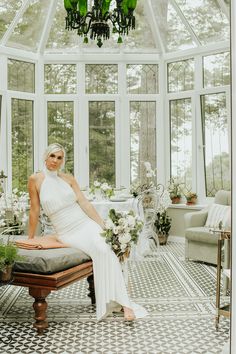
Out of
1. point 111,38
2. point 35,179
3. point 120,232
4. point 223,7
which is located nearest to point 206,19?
point 223,7

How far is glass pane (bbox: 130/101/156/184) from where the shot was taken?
326 inches

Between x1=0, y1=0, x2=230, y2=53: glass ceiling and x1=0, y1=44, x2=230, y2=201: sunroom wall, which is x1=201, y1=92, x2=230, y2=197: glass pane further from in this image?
x1=0, y1=0, x2=230, y2=53: glass ceiling

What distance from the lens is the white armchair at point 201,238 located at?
19.4 ft

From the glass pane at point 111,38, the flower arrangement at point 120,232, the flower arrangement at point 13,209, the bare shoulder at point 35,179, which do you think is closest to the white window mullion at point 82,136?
the glass pane at point 111,38

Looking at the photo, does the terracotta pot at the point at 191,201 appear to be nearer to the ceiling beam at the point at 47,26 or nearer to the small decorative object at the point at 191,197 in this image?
the small decorative object at the point at 191,197

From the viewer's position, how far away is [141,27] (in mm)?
8062

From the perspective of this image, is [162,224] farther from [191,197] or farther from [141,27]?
[141,27]

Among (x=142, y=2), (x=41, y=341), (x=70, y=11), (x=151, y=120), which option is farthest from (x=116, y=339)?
(x=142, y=2)

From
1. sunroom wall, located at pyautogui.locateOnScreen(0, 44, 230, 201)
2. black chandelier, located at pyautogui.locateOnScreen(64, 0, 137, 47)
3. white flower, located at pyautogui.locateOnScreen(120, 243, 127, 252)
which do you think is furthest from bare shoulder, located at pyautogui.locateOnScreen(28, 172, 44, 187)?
sunroom wall, located at pyautogui.locateOnScreen(0, 44, 230, 201)

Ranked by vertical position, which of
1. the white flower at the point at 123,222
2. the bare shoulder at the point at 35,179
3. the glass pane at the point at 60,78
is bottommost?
the white flower at the point at 123,222

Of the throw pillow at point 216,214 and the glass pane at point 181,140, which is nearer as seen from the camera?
the throw pillow at point 216,214

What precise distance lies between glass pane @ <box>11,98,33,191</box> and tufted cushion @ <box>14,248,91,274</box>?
13.8ft

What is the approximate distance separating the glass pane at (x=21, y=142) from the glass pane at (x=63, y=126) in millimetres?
353

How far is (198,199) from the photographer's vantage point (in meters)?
7.90
